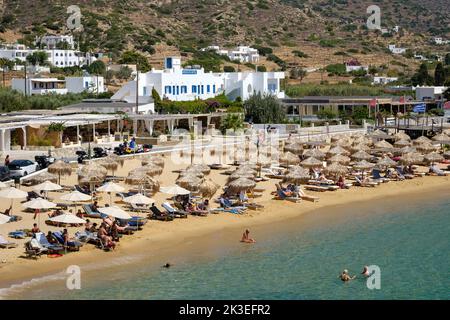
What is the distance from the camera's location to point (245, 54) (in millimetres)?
107125

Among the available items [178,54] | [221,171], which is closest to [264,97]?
[221,171]

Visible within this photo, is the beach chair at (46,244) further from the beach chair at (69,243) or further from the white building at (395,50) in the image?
the white building at (395,50)

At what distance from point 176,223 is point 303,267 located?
5.43m

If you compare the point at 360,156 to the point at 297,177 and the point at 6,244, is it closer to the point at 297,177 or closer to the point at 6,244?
the point at 297,177

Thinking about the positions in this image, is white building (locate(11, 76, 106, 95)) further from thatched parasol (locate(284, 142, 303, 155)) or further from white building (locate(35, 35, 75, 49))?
white building (locate(35, 35, 75, 49))

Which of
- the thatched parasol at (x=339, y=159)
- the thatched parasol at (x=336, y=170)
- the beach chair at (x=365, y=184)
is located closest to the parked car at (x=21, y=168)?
the thatched parasol at (x=336, y=170)

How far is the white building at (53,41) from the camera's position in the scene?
9968 cm

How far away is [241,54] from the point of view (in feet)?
350

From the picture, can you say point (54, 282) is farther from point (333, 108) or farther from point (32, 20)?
point (32, 20)

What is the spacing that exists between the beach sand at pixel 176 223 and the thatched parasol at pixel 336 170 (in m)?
0.87

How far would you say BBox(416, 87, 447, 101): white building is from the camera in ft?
248

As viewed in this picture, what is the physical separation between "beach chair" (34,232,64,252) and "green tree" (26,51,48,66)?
68158mm

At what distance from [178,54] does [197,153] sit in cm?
6495

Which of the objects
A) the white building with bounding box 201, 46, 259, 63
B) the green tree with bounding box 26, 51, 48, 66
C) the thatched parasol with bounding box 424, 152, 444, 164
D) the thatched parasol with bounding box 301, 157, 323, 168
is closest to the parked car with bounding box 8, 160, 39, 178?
the thatched parasol with bounding box 301, 157, 323, 168
